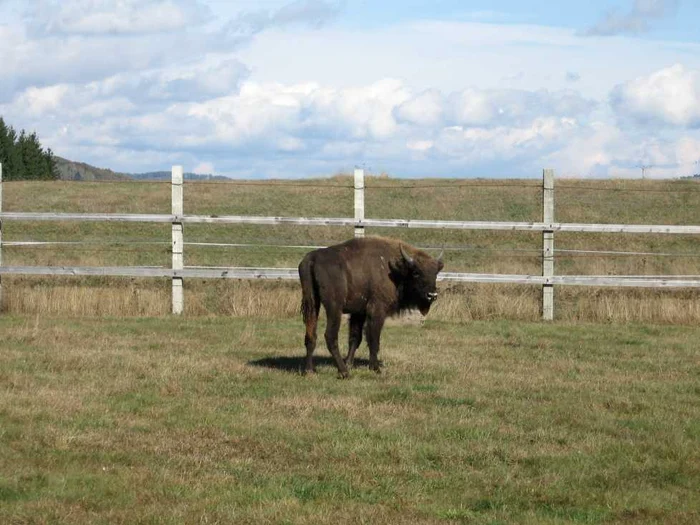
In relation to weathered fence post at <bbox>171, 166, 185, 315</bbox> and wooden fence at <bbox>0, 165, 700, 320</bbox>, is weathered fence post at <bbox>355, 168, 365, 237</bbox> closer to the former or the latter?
wooden fence at <bbox>0, 165, 700, 320</bbox>

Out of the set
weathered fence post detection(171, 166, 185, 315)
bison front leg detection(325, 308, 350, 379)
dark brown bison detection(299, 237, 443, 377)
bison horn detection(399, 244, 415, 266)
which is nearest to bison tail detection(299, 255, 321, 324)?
dark brown bison detection(299, 237, 443, 377)

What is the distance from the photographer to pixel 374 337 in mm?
11594

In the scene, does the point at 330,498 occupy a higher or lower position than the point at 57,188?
lower

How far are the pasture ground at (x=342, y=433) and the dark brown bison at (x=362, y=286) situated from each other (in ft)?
1.54

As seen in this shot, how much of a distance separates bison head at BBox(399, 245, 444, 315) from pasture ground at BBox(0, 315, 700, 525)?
0.86 m

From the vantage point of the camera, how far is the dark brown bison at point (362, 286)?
11234mm

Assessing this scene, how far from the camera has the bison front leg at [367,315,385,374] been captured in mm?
11547

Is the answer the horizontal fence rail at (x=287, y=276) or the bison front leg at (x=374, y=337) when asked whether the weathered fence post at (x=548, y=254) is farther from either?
the bison front leg at (x=374, y=337)

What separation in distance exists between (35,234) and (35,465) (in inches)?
1075

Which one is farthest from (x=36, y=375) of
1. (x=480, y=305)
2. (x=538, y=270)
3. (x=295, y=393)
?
(x=538, y=270)

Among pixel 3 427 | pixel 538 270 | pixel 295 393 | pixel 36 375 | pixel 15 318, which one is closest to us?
pixel 3 427

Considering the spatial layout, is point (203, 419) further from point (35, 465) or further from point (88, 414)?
point (35, 465)

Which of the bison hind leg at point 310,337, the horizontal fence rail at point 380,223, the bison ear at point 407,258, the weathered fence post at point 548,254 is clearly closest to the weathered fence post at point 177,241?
the horizontal fence rail at point 380,223

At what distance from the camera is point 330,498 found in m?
6.61
